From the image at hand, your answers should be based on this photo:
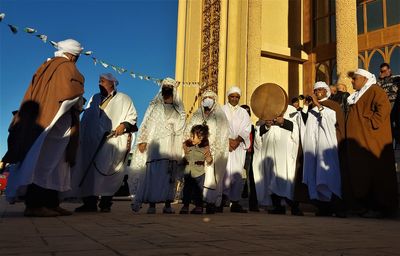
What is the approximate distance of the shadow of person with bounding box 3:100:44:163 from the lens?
4594 millimetres

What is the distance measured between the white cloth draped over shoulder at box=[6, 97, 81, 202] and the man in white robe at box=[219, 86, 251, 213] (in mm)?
2617

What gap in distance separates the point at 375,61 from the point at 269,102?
751 centimetres

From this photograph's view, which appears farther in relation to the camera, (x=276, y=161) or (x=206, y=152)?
(x=276, y=161)

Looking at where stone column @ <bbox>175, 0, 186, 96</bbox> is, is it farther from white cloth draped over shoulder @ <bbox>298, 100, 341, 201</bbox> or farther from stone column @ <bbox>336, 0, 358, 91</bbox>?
white cloth draped over shoulder @ <bbox>298, 100, 341, 201</bbox>

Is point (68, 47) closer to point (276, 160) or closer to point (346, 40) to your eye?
point (276, 160)

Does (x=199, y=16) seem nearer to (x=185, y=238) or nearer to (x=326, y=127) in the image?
(x=326, y=127)

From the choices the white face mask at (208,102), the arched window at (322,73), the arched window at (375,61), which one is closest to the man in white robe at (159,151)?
the white face mask at (208,102)

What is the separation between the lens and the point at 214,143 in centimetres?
611

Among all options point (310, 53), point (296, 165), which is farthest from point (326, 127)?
point (310, 53)

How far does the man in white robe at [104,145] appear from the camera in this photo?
19.2 ft

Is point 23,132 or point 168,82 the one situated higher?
point 168,82

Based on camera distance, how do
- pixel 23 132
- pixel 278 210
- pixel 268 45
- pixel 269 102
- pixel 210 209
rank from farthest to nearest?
pixel 268 45
pixel 269 102
pixel 278 210
pixel 210 209
pixel 23 132

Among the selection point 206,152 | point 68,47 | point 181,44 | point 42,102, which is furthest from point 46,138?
point 181,44

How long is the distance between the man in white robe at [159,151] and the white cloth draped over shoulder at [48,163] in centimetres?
108
